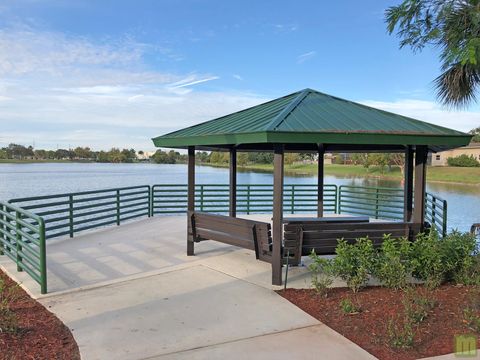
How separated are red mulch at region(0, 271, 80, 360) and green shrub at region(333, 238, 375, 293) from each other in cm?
304

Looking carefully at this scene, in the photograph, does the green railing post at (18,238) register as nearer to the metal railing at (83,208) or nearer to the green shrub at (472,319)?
the metal railing at (83,208)

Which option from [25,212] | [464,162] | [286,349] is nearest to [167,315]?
[286,349]

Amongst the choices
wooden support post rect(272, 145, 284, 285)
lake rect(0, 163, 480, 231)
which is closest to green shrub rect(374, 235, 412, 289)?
wooden support post rect(272, 145, 284, 285)

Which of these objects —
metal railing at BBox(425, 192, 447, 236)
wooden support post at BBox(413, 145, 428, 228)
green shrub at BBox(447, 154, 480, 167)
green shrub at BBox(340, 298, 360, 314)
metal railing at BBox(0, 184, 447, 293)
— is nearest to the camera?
green shrub at BBox(340, 298, 360, 314)

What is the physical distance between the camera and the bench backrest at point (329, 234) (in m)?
5.77

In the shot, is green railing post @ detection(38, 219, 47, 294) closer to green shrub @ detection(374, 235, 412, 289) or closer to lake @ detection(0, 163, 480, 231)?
green shrub @ detection(374, 235, 412, 289)

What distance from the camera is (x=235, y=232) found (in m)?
6.54

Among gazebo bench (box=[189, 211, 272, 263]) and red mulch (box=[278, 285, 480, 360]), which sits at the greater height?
gazebo bench (box=[189, 211, 272, 263])

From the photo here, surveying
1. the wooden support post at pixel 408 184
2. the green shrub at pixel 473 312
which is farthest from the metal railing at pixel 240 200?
the green shrub at pixel 473 312

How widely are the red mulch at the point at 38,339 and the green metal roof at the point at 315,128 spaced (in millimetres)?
3070

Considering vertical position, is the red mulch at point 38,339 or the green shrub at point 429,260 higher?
the green shrub at point 429,260

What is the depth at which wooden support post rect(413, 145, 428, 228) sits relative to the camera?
21.2 ft

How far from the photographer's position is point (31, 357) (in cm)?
352

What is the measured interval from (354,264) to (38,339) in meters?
3.56
